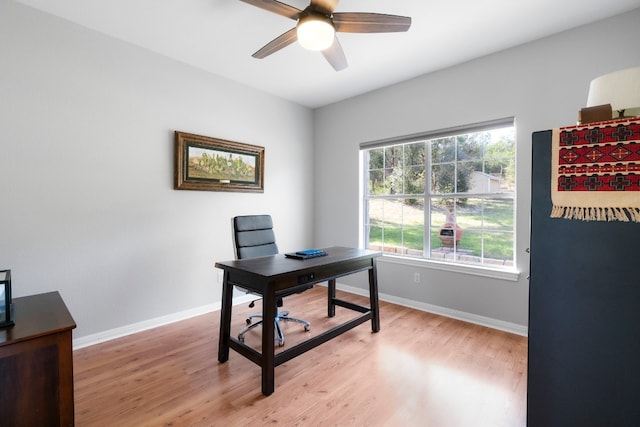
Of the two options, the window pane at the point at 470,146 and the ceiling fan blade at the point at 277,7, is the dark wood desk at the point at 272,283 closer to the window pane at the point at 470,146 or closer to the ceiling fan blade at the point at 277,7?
the window pane at the point at 470,146

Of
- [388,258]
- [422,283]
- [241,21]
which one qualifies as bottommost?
[422,283]

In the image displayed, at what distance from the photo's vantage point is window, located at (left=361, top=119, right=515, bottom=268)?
2879mm

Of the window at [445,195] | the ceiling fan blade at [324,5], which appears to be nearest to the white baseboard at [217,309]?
the window at [445,195]

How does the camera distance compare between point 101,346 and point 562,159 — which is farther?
point 101,346

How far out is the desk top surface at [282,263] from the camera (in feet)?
6.59

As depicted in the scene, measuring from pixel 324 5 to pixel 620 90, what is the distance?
1.52 metres

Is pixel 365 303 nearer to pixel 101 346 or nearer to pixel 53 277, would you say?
pixel 101 346

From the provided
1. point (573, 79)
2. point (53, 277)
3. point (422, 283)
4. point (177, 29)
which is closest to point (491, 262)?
point (422, 283)

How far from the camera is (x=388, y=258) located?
3629 millimetres

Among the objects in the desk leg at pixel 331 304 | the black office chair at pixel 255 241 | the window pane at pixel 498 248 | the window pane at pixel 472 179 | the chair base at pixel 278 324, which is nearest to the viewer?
the chair base at pixel 278 324

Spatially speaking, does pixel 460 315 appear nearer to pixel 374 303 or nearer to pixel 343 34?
pixel 374 303

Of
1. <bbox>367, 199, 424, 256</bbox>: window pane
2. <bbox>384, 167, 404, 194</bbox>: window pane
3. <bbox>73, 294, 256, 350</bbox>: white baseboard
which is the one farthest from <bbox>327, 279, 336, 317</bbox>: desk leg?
<bbox>384, 167, 404, 194</bbox>: window pane

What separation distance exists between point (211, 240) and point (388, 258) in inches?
82.0

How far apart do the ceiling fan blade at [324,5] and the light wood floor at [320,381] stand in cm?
236
